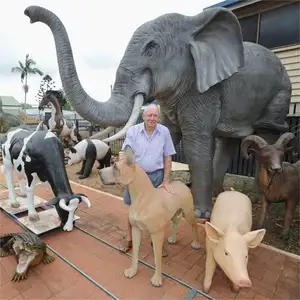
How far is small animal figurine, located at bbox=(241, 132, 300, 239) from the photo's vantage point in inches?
102

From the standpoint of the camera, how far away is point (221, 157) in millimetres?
4469

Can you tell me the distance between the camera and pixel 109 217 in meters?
3.72

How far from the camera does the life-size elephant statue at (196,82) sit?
2.54 m

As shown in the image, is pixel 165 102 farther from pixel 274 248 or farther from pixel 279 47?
pixel 279 47

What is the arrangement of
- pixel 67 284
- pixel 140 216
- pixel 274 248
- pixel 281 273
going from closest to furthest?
1. pixel 140 216
2. pixel 67 284
3. pixel 281 273
4. pixel 274 248

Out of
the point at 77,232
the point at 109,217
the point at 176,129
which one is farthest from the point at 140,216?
the point at 176,129

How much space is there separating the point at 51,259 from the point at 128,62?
225cm

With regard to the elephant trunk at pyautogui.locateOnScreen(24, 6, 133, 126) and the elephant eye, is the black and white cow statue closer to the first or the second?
the elephant trunk at pyautogui.locateOnScreen(24, 6, 133, 126)

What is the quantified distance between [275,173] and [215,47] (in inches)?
66.2

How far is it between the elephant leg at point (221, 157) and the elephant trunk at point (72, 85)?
2421 mm

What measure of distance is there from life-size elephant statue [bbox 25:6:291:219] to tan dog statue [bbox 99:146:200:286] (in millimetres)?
458

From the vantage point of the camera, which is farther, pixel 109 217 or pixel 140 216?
pixel 109 217

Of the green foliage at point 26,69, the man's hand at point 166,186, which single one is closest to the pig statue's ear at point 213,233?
the man's hand at point 166,186

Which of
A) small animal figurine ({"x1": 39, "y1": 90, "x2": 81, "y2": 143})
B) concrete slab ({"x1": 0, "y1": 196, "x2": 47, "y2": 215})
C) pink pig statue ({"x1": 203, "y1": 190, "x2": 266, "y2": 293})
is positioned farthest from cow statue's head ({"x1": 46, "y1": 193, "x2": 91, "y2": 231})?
small animal figurine ({"x1": 39, "y1": 90, "x2": 81, "y2": 143})
